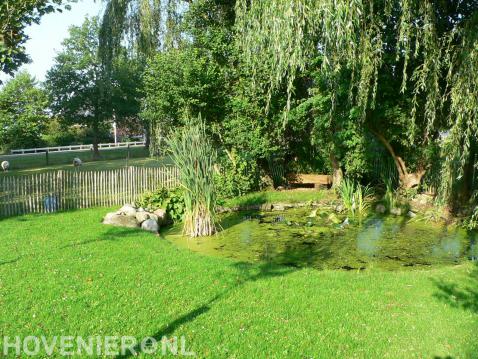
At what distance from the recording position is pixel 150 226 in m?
9.22

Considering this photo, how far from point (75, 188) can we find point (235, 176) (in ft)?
15.0

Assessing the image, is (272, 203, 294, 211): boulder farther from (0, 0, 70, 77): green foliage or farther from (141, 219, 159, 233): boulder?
(0, 0, 70, 77): green foliage

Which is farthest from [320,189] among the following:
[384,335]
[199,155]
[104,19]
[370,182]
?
[384,335]

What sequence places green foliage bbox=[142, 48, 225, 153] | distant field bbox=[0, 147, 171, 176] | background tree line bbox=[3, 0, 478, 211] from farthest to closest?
distant field bbox=[0, 147, 171, 176] → green foliage bbox=[142, 48, 225, 153] → background tree line bbox=[3, 0, 478, 211]

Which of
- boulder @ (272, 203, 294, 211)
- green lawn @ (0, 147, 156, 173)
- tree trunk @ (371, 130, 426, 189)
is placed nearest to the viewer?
tree trunk @ (371, 130, 426, 189)

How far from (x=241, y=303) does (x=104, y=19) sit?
12.4 metres

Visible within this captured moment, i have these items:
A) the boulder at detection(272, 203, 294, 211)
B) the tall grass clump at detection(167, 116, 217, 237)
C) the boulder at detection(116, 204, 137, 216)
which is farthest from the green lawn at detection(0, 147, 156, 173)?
the tall grass clump at detection(167, 116, 217, 237)

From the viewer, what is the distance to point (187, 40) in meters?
14.3

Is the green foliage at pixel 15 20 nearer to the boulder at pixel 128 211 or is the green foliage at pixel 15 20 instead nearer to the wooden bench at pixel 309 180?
the boulder at pixel 128 211

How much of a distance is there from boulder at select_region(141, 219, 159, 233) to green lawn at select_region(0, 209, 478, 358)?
7.25ft

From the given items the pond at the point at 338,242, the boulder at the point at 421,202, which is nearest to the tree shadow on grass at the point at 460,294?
the pond at the point at 338,242

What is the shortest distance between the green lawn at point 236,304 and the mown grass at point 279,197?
548cm

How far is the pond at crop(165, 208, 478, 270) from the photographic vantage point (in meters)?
7.09

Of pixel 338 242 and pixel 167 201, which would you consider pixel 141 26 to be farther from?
pixel 338 242
